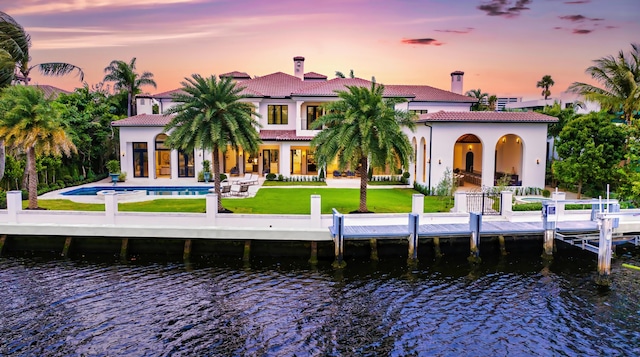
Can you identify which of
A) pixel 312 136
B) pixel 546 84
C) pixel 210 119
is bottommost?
pixel 312 136

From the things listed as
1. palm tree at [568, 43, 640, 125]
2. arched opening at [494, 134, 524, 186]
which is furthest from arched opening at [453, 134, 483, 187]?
palm tree at [568, 43, 640, 125]

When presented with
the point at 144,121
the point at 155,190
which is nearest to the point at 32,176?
the point at 155,190

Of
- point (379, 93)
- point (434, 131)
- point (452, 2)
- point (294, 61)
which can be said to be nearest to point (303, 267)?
point (379, 93)

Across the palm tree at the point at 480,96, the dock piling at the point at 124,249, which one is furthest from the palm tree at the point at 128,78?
the palm tree at the point at 480,96

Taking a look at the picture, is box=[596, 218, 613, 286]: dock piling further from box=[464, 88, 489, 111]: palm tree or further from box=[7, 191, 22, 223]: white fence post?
box=[464, 88, 489, 111]: palm tree

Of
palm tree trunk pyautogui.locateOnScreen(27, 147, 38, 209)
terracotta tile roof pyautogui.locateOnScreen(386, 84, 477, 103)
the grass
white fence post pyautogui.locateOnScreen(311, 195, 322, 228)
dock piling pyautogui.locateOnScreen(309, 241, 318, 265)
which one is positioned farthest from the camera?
Result: terracotta tile roof pyautogui.locateOnScreen(386, 84, 477, 103)

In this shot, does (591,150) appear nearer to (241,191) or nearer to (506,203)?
(506,203)

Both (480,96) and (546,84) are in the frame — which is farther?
(546,84)

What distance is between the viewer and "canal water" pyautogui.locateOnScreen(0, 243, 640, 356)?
12.0 meters

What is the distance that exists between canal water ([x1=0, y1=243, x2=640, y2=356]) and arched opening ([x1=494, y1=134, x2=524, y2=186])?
13.8 m

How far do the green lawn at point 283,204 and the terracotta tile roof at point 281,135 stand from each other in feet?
26.4

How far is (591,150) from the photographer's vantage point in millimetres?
26844

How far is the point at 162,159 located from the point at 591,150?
29664mm

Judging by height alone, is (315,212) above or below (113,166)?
below
